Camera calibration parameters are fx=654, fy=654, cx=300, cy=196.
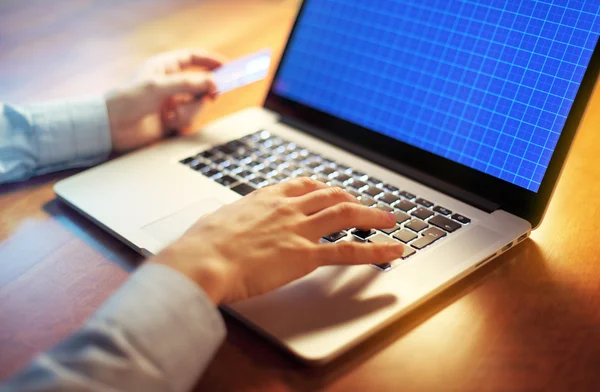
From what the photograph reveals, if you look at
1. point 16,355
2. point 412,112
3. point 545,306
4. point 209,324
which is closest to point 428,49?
point 412,112

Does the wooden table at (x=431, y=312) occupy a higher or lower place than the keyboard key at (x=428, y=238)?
lower

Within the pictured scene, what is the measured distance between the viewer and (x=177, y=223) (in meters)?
0.76

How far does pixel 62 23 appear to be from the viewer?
1.42 m

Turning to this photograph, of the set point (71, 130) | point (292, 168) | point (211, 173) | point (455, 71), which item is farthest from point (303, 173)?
point (71, 130)

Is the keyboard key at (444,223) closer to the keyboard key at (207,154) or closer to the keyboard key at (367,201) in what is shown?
the keyboard key at (367,201)

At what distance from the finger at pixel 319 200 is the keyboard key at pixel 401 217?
74mm

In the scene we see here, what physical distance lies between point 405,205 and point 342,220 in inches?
5.3

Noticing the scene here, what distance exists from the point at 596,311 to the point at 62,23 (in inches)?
48.1

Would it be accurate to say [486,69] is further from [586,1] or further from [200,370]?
[200,370]

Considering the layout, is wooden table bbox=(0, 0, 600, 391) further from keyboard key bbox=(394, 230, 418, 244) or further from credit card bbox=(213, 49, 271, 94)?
credit card bbox=(213, 49, 271, 94)

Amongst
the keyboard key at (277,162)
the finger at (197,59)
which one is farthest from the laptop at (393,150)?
the finger at (197,59)

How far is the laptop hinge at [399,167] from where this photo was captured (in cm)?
78

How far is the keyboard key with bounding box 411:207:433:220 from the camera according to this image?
76cm

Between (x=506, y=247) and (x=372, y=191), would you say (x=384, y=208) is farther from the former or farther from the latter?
(x=506, y=247)
